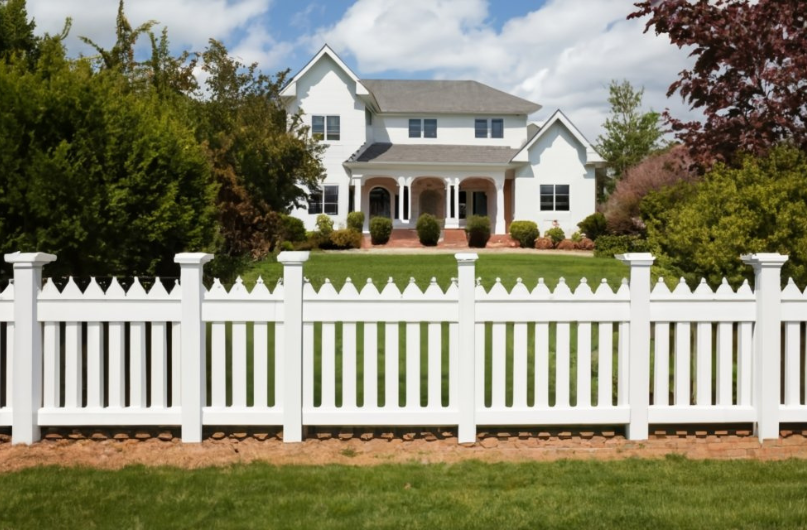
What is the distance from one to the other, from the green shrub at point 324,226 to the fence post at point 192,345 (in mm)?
24452

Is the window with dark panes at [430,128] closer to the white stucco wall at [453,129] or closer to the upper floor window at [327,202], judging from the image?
the white stucco wall at [453,129]

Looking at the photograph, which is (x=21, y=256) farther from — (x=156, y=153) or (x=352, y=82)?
(x=352, y=82)

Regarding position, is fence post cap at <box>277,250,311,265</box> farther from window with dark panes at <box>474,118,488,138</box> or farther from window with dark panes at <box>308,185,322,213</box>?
window with dark panes at <box>474,118,488,138</box>

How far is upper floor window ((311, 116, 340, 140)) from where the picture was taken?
34.4 m

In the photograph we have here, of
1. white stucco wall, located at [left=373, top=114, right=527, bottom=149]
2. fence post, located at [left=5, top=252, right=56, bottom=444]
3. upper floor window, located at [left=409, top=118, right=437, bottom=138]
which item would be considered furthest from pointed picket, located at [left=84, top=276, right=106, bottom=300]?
upper floor window, located at [left=409, top=118, right=437, bottom=138]

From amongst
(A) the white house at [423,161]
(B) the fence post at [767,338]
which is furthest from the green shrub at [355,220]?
(B) the fence post at [767,338]


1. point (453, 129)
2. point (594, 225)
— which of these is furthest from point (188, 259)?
point (453, 129)

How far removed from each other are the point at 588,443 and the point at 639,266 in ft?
4.78

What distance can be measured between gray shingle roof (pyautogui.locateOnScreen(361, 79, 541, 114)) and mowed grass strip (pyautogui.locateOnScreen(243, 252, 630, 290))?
1357 cm

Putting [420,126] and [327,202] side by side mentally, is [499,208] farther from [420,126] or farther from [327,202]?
[327,202]

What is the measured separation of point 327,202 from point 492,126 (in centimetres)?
931

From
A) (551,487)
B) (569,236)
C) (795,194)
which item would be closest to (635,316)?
(551,487)

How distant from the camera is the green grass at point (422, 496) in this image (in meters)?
4.38

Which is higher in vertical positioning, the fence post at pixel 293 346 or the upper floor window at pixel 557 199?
the upper floor window at pixel 557 199
